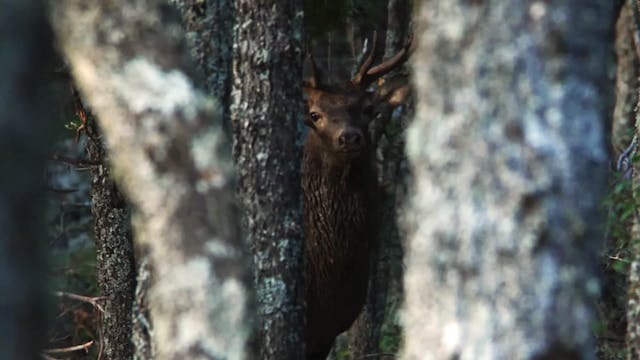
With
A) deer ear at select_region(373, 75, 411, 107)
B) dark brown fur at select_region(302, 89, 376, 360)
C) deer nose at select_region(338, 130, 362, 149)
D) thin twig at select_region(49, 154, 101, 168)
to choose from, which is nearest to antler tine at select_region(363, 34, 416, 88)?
deer ear at select_region(373, 75, 411, 107)

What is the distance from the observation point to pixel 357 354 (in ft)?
33.1

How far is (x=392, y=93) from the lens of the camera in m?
9.70

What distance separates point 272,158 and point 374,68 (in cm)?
373

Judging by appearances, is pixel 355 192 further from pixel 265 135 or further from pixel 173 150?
pixel 173 150

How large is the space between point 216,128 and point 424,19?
697mm

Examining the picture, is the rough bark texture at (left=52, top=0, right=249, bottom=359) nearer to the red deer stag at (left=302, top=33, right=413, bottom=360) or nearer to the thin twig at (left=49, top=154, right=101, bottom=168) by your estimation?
the thin twig at (left=49, top=154, right=101, bottom=168)

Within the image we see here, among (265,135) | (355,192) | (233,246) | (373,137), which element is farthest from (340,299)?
(233,246)

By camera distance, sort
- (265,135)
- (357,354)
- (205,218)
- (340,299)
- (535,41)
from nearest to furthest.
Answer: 1. (535,41)
2. (205,218)
3. (265,135)
4. (340,299)
5. (357,354)

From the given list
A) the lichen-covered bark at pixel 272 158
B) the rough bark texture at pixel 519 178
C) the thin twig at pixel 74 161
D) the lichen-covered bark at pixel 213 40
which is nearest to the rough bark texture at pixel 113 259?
the thin twig at pixel 74 161

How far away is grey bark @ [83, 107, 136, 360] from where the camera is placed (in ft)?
27.0

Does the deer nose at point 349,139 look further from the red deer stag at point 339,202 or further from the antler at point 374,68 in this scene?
the antler at point 374,68

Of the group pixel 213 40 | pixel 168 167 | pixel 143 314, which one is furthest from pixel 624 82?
pixel 168 167

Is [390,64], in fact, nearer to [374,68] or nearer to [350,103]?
[374,68]

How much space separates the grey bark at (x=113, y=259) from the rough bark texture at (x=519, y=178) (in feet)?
15.7
